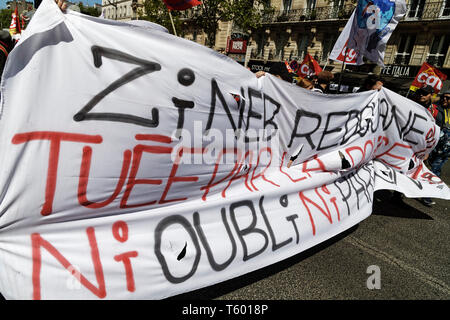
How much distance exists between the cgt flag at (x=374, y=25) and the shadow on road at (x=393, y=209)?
6.77 feet

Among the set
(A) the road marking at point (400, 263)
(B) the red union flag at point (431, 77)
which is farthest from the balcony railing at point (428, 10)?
(A) the road marking at point (400, 263)

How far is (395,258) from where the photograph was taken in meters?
2.88

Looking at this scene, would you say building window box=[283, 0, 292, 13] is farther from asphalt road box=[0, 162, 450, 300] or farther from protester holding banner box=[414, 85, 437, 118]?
asphalt road box=[0, 162, 450, 300]

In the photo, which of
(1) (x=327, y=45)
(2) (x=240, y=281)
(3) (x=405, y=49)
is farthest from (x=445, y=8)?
(2) (x=240, y=281)

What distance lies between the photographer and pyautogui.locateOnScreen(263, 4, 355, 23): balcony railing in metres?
21.8

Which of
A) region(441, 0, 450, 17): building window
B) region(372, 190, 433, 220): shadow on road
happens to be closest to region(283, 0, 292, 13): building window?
region(441, 0, 450, 17): building window

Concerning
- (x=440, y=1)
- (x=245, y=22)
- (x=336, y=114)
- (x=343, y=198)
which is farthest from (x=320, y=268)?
(x=440, y=1)

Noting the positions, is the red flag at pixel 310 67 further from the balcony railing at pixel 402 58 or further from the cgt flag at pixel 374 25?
the balcony railing at pixel 402 58

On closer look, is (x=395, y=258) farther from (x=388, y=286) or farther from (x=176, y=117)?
(x=176, y=117)

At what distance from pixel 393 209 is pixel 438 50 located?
20.0 m

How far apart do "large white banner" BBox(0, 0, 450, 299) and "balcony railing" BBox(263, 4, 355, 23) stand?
2291 centimetres

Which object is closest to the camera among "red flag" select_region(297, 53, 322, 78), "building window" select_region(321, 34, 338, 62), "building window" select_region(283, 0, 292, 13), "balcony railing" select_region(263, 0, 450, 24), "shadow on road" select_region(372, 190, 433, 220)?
"shadow on road" select_region(372, 190, 433, 220)

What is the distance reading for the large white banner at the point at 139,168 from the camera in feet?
4.96

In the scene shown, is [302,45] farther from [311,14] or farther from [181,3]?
[181,3]
